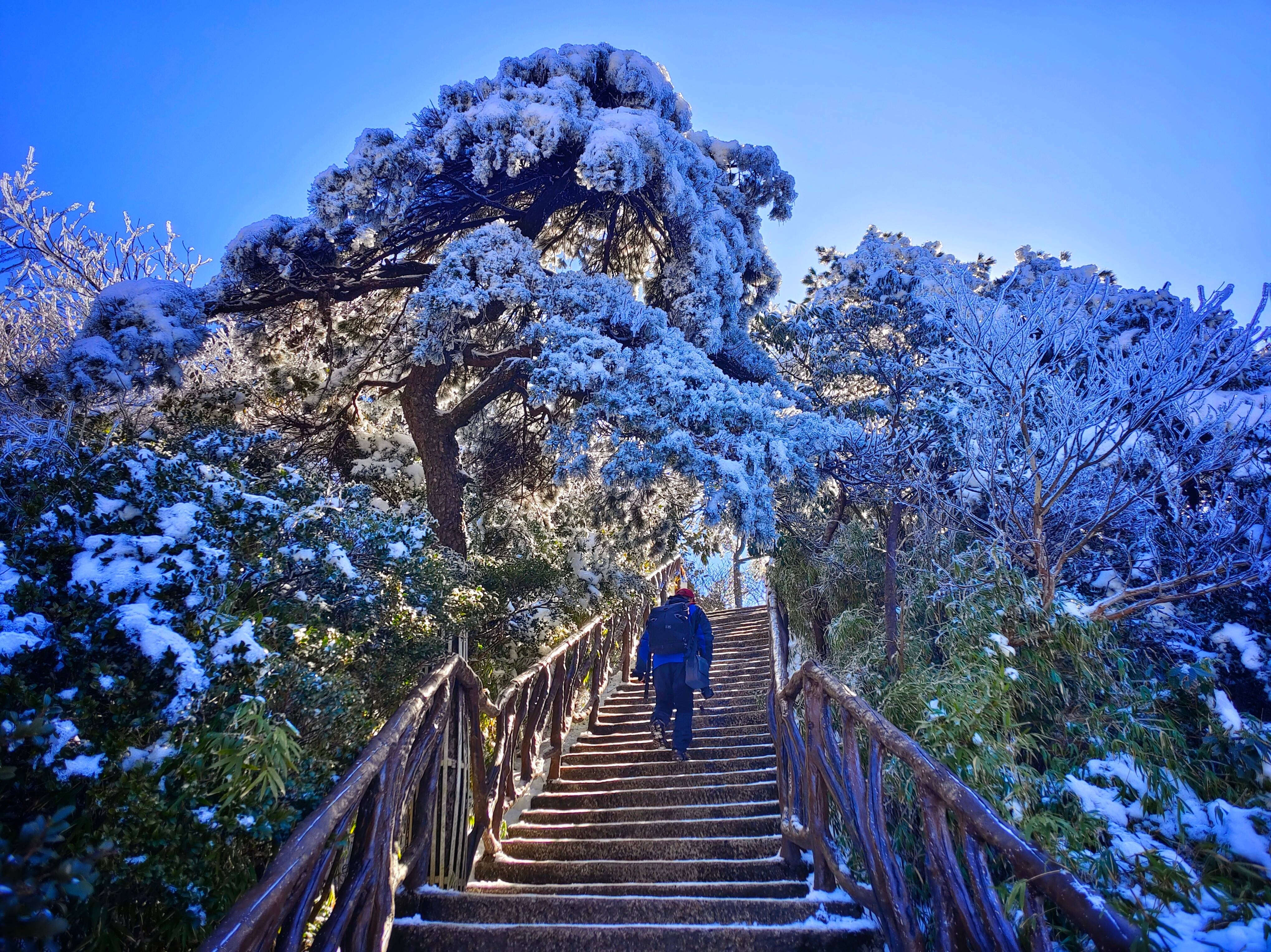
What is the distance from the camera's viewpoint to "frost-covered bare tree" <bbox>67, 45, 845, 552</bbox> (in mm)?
5656

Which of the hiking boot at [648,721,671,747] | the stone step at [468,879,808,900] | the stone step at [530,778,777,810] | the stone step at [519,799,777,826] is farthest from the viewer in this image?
the hiking boot at [648,721,671,747]

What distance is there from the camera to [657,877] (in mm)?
3639

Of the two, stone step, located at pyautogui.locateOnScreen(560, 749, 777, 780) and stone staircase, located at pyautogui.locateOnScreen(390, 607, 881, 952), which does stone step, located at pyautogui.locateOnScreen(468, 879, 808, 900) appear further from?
stone step, located at pyautogui.locateOnScreen(560, 749, 777, 780)

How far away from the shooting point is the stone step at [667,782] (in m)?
5.19

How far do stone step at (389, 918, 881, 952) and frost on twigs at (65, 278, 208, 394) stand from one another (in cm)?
488

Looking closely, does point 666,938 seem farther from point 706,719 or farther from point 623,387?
point 706,719

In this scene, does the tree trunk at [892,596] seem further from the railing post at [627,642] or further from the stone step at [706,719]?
the railing post at [627,642]

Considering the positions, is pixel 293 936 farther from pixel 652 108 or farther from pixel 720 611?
pixel 720 611

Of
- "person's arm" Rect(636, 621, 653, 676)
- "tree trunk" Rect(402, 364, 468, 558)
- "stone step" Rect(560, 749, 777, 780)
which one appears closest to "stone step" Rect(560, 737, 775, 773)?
"stone step" Rect(560, 749, 777, 780)

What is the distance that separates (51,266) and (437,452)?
24.7ft

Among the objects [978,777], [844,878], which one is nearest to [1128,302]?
[978,777]

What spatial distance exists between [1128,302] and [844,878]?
852 centimetres

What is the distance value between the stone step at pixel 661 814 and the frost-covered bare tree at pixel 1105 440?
8.57 ft

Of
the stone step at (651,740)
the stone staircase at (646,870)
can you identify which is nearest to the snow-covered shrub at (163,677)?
the stone staircase at (646,870)
